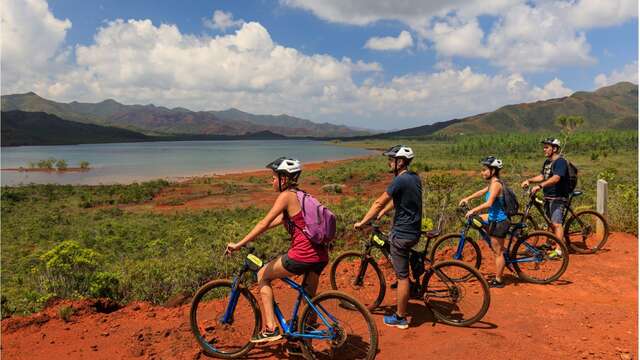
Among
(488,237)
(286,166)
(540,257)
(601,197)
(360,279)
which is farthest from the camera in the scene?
(601,197)

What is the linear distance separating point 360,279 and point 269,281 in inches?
67.2

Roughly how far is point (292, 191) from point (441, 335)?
2.78 meters

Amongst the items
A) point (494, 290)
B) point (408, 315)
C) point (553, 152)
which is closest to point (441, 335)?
point (408, 315)

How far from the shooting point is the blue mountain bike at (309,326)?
430 centimetres

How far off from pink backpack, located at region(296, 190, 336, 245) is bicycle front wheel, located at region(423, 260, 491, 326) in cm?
182

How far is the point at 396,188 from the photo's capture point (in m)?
4.82

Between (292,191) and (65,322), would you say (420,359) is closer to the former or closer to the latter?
(292,191)

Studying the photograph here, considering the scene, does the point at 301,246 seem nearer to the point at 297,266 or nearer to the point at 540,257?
the point at 297,266

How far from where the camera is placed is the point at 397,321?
529 cm

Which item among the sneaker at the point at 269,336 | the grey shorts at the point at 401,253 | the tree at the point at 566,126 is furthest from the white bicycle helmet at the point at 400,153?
the tree at the point at 566,126

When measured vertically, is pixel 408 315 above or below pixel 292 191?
below

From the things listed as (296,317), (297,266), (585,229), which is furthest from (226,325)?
(585,229)

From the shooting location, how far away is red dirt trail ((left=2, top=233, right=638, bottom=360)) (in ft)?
15.7

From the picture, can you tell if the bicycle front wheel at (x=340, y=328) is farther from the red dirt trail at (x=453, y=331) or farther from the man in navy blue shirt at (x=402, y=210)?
the man in navy blue shirt at (x=402, y=210)
